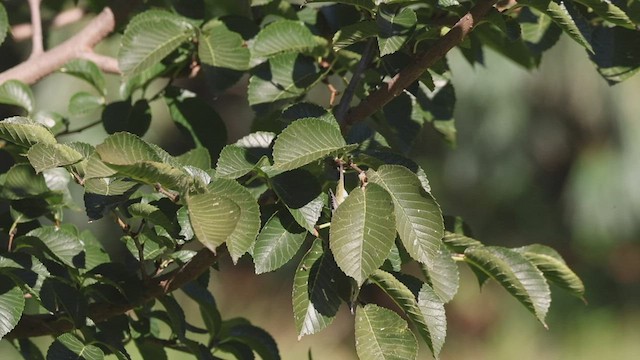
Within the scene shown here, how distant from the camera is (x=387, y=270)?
78 cm

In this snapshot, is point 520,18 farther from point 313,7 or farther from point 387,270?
point 387,270

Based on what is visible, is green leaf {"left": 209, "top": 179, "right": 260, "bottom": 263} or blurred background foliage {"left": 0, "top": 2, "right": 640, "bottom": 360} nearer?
green leaf {"left": 209, "top": 179, "right": 260, "bottom": 263}

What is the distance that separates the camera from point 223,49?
1.01 meters

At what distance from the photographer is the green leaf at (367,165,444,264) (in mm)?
707

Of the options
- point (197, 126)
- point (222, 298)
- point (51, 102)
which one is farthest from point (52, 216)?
point (222, 298)

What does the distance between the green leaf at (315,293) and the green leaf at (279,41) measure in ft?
1.03

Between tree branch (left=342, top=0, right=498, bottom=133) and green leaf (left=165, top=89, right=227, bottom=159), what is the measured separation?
0.93 ft

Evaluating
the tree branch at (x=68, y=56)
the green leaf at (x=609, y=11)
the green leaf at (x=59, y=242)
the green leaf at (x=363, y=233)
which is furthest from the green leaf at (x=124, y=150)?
the tree branch at (x=68, y=56)

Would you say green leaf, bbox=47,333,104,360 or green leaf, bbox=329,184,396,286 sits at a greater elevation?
green leaf, bbox=329,184,396,286

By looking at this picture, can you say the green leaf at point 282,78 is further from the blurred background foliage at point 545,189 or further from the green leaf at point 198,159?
the blurred background foliage at point 545,189

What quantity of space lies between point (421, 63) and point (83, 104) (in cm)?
52

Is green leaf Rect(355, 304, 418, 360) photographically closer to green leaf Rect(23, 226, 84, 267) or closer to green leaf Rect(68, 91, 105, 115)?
green leaf Rect(23, 226, 84, 267)

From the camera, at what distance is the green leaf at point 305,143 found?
72 centimetres

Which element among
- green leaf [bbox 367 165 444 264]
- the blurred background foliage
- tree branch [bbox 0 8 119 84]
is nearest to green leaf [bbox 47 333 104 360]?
green leaf [bbox 367 165 444 264]
